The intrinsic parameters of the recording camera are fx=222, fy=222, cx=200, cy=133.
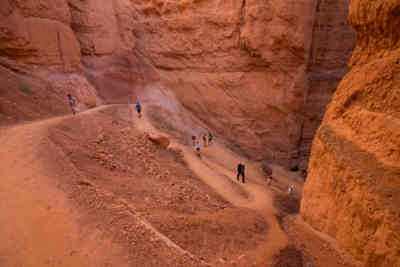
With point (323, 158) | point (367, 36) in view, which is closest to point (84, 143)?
point (323, 158)

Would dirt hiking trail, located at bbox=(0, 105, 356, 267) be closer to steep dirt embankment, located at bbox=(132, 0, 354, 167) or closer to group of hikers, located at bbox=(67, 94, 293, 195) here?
group of hikers, located at bbox=(67, 94, 293, 195)

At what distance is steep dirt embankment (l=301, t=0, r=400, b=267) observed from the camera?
11.3 feet

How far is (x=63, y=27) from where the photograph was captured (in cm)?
1084

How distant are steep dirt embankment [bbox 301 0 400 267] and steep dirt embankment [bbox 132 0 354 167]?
8.09 meters

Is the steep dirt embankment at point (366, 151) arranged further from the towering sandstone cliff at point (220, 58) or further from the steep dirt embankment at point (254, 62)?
the towering sandstone cliff at point (220, 58)

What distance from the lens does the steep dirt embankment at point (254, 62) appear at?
12598mm

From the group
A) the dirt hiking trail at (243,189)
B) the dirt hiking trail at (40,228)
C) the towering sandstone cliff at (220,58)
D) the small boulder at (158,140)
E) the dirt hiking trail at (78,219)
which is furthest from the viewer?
the towering sandstone cliff at (220,58)

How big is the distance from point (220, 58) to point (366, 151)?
11177 mm

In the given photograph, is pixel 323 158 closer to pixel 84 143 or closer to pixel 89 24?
pixel 84 143

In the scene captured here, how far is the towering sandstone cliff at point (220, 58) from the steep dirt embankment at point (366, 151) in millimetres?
8247

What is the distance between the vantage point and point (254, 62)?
13.5 meters

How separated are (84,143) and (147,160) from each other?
1.76 m

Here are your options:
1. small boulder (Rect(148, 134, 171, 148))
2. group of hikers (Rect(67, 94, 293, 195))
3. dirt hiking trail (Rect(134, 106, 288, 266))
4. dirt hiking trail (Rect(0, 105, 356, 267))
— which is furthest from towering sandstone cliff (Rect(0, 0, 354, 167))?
dirt hiking trail (Rect(0, 105, 356, 267))

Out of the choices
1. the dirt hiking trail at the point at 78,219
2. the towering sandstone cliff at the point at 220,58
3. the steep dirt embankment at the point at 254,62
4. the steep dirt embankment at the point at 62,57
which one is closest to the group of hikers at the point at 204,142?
the steep dirt embankment at the point at 62,57
